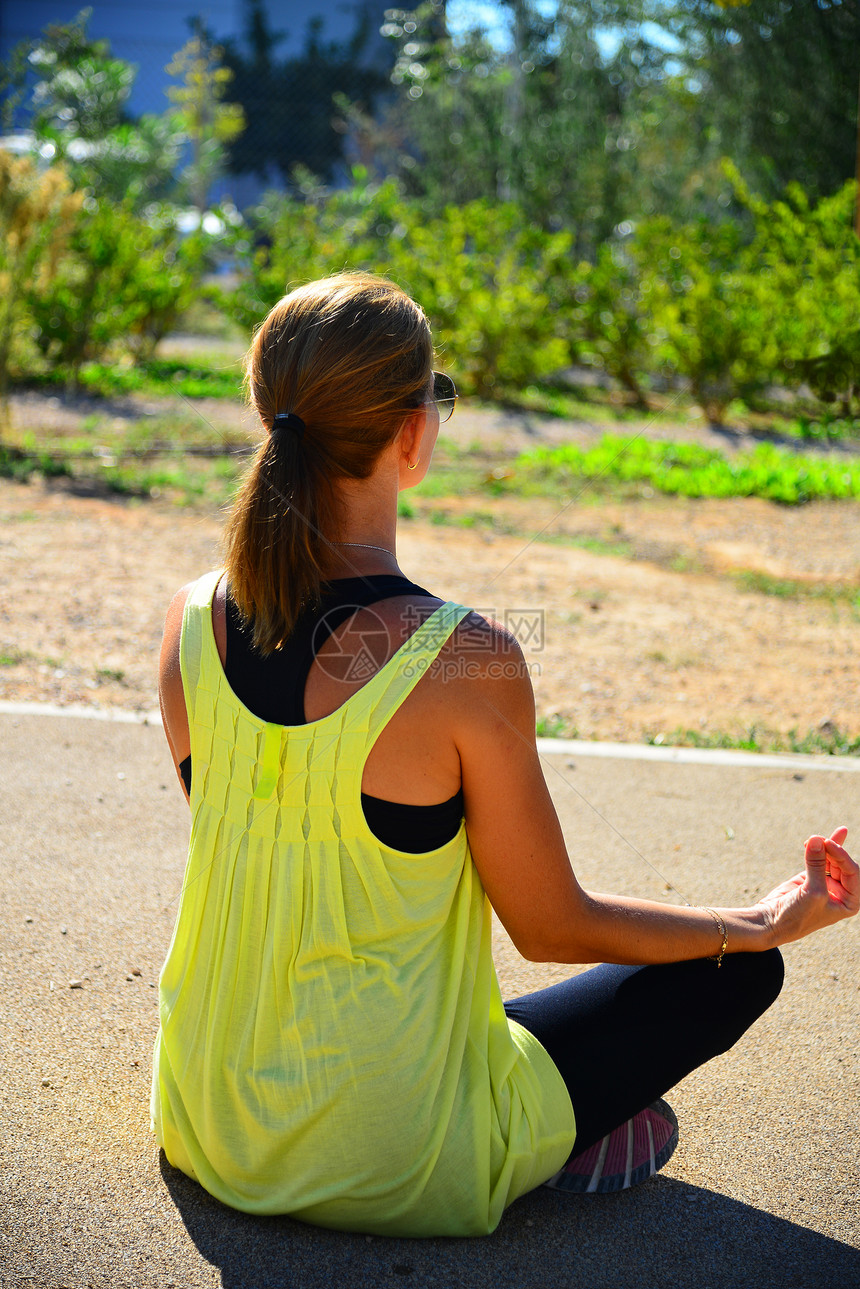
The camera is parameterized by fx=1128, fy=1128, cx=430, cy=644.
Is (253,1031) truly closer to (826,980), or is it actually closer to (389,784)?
(389,784)

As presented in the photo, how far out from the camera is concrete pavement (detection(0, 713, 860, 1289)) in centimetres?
180

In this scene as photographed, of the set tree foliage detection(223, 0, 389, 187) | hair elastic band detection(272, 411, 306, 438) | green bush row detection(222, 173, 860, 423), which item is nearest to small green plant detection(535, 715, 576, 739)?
hair elastic band detection(272, 411, 306, 438)

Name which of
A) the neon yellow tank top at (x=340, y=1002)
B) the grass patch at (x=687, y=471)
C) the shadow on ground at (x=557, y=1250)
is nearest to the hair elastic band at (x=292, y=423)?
the neon yellow tank top at (x=340, y=1002)

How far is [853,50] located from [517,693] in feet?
43.2

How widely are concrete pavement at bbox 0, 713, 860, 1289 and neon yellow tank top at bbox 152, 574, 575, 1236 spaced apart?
125mm

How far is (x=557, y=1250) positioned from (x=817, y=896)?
0.72 meters

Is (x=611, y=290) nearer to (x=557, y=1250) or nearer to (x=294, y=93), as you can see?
(x=557, y=1250)

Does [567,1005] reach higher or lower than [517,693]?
lower

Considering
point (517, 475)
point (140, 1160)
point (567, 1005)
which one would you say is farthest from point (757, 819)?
point (517, 475)

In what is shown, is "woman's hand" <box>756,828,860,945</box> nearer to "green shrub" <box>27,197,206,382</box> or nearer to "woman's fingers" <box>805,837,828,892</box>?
"woman's fingers" <box>805,837,828,892</box>

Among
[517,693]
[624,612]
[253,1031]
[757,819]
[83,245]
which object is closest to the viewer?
[517,693]

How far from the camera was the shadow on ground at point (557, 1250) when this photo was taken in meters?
1.75

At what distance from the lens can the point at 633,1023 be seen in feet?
6.09

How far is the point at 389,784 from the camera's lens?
62.4 inches
